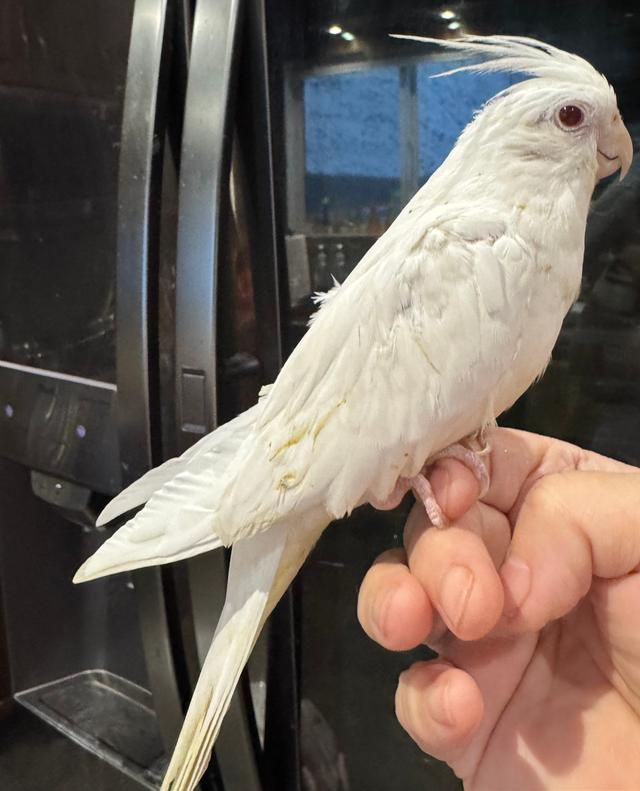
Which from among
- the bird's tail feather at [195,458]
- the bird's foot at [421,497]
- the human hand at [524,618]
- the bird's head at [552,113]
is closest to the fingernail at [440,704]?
the human hand at [524,618]

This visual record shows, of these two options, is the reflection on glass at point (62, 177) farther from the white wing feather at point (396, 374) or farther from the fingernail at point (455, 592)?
the fingernail at point (455, 592)

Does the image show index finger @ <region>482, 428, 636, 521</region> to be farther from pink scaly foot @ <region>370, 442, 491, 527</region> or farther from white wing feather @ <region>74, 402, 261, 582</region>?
white wing feather @ <region>74, 402, 261, 582</region>

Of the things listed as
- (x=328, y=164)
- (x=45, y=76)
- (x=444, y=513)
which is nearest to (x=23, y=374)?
(x=45, y=76)

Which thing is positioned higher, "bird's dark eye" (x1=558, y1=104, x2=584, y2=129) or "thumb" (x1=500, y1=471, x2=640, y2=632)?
"bird's dark eye" (x1=558, y1=104, x2=584, y2=129)

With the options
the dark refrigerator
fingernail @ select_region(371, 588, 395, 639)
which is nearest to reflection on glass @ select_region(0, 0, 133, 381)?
the dark refrigerator

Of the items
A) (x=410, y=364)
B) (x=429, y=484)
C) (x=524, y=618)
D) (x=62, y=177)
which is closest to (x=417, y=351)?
(x=410, y=364)

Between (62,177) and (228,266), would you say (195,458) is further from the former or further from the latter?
(62,177)

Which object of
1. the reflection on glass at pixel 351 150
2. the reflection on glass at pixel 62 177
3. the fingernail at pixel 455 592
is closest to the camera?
the fingernail at pixel 455 592

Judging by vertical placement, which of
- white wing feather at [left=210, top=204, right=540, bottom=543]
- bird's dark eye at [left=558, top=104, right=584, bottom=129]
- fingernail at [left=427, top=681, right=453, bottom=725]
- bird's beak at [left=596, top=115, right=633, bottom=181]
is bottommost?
fingernail at [left=427, top=681, right=453, bottom=725]
